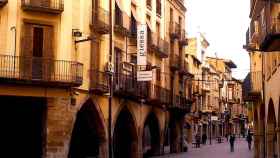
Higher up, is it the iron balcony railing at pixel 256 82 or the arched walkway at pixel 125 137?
the iron balcony railing at pixel 256 82

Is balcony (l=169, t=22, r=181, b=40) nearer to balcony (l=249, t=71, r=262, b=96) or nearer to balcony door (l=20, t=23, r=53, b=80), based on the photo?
balcony (l=249, t=71, r=262, b=96)

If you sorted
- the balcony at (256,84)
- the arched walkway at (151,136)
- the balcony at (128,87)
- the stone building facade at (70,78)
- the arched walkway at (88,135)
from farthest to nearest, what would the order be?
the arched walkway at (151,136), the balcony at (256,84), the balcony at (128,87), the arched walkway at (88,135), the stone building facade at (70,78)

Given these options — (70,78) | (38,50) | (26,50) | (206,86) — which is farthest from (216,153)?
(206,86)

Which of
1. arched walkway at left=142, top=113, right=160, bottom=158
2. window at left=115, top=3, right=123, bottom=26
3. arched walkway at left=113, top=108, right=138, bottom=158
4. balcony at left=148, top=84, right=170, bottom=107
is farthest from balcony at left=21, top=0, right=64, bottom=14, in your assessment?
arched walkway at left=142, top=113, right=160, bottom=158

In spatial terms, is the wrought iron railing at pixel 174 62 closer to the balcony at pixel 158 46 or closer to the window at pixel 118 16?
the balcony at pixel 158 46

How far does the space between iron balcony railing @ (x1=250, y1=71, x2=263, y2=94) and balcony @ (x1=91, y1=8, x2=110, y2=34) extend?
9.53m

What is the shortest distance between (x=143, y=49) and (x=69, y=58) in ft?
28.2

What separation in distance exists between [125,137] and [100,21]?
10637 millimetres

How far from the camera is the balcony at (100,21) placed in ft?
104

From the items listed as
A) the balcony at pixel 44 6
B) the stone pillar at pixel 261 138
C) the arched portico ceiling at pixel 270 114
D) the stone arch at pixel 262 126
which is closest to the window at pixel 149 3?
the stone arch at pixel 262 126

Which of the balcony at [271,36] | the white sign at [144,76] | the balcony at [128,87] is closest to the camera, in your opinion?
the balcony at [271,36]

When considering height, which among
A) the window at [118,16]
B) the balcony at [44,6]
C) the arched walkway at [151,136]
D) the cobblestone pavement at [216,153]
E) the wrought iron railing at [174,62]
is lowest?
the cobblestone pavement at [216,153]

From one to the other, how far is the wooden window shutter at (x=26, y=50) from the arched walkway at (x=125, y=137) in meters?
12.0

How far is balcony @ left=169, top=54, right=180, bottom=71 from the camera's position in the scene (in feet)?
161
